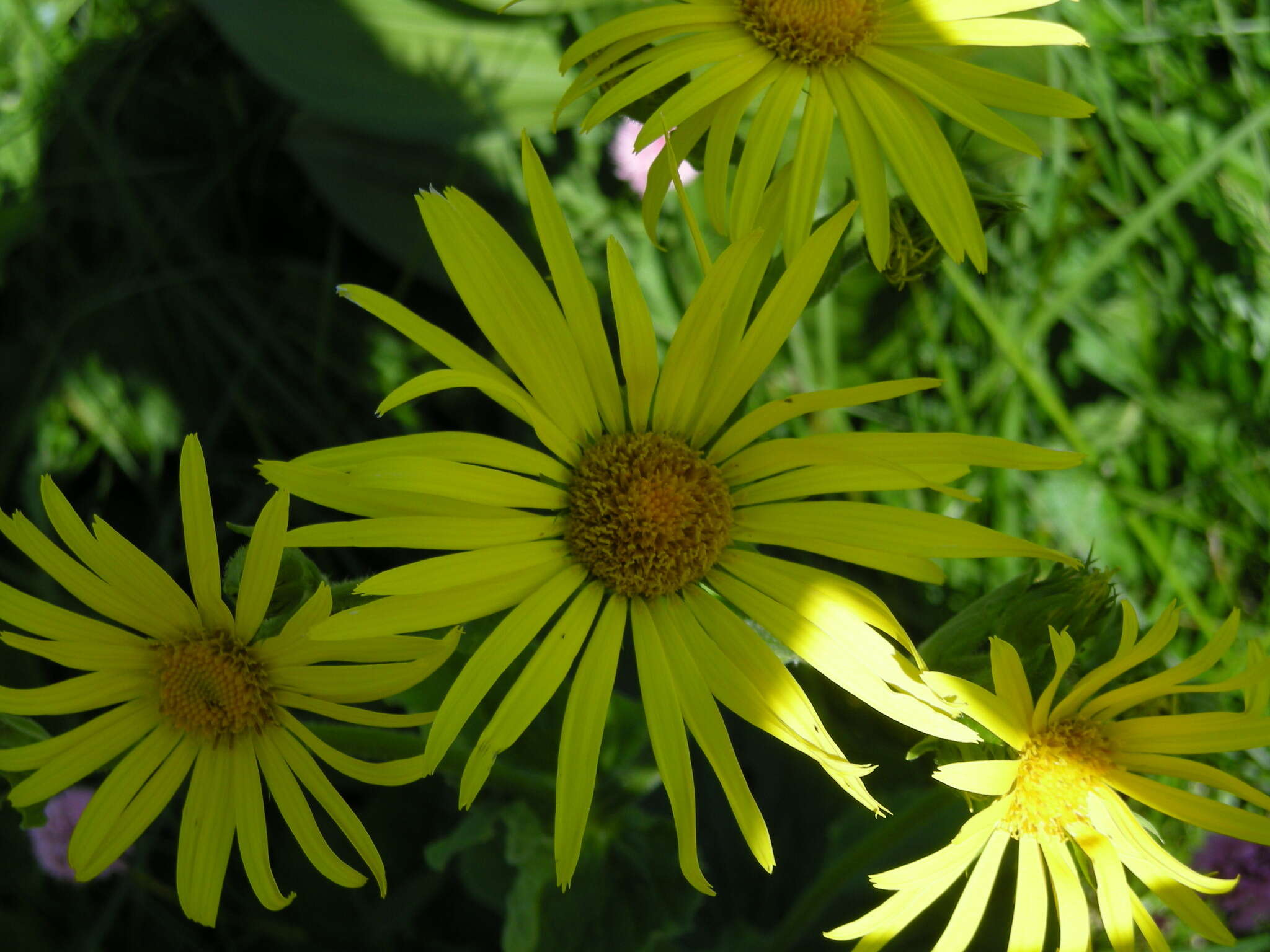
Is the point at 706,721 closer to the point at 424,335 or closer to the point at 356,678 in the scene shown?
the point at 356,678

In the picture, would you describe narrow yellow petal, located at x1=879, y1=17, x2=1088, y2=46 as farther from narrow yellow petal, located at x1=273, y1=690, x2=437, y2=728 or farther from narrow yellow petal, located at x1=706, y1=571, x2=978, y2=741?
narrow yellow petal, located at x1=273, y1=690, x2=437, y2=728

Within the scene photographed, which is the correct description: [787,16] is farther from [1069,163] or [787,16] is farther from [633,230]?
[1069,163]

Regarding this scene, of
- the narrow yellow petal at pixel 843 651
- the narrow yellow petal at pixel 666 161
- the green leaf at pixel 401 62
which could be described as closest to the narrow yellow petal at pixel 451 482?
the narrow yellow petal at pixel 843 651

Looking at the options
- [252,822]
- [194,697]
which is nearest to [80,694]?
[194,697]

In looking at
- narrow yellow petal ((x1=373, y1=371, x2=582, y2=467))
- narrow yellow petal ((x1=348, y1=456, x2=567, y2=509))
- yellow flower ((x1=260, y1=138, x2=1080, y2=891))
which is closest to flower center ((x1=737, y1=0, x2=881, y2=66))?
yellow flower ((x1=260, y1=138, x2=1080, y2=891))

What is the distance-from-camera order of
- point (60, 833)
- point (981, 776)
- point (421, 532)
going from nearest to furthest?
point (421, 532) < point (981, 776) < point (60, 833)
